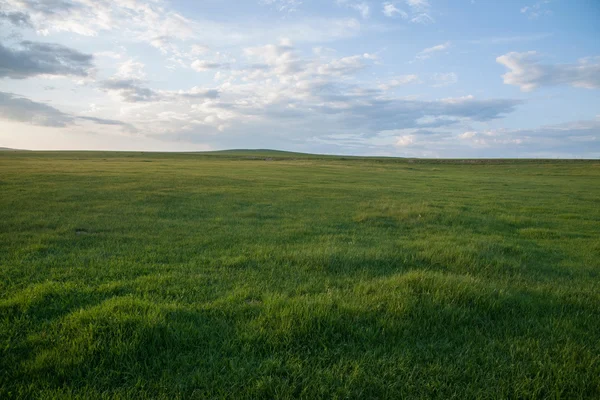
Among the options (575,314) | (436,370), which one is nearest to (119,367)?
(436,370)

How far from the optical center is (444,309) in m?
5.32

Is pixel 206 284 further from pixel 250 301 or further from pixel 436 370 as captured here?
pixel 436 370

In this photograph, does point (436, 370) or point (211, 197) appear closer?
point (436, 370)

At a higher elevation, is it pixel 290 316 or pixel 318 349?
pixel 290 316

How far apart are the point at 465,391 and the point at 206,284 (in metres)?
4.42

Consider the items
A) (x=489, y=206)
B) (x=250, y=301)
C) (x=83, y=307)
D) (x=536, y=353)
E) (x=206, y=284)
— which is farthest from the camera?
(x=489, y=206)

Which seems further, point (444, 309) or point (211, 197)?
point (211, 197)

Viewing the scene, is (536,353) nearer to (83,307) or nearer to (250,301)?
(250,301)

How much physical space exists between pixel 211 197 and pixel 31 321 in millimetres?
14843

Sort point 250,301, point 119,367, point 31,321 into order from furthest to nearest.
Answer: point 250,301
point 31,321
point 119,367

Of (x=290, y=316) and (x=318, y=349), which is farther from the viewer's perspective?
(x=290, y=316)

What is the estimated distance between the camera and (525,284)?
6844 mm

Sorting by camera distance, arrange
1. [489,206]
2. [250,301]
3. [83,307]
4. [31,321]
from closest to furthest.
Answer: [31,321]
[83,307]
[250,301]
[489,206]

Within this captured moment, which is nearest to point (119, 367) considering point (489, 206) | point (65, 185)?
point (489, 206)
